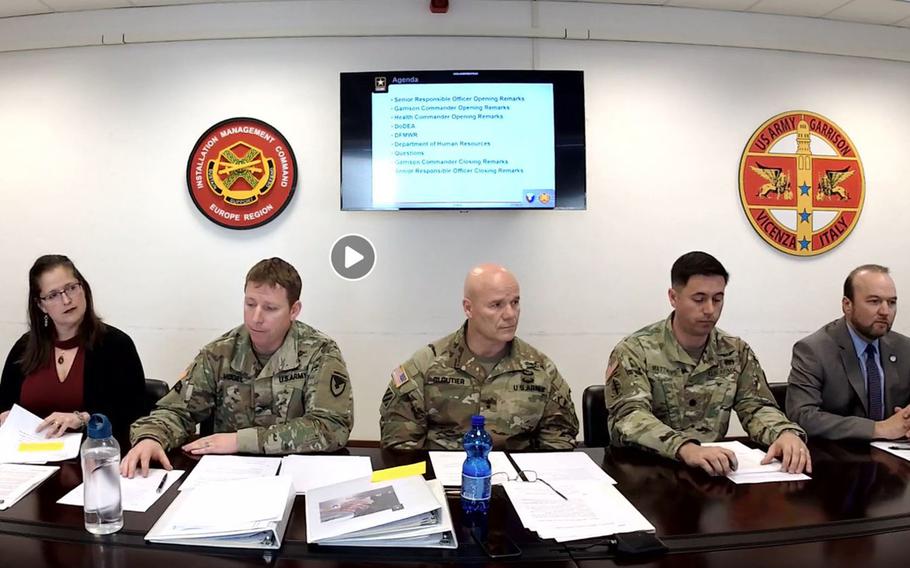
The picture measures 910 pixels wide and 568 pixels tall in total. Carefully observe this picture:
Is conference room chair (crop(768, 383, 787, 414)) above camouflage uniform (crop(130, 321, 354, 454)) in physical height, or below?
below

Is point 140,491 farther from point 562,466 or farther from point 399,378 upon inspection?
point 562,466

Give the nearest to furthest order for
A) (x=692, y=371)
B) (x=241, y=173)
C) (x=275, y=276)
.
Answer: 1. (x=275, y=276)
2. (x=692, y=371)
3. (x=241, y=173)

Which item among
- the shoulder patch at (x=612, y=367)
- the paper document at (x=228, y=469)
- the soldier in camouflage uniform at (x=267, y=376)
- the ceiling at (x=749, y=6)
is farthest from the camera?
the ceiling at (x=749, y=6)

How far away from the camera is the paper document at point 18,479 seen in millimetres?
1373

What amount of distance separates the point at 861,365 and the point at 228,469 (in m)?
2.37

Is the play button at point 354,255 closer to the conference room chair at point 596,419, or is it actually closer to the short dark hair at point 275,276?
the short dark hair at point 275,276

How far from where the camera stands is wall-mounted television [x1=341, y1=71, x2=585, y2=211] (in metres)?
3.05

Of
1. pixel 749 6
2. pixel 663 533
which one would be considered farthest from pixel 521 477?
pixel 749 6

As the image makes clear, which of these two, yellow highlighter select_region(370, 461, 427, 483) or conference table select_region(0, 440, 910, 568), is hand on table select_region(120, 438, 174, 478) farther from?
yellow highlighter select_region(370, 461, 427, 483)

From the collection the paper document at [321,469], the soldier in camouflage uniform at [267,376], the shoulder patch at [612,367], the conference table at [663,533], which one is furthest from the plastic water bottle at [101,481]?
the shoulder patch at [612,367]

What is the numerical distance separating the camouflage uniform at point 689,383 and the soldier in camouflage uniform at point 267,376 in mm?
1004

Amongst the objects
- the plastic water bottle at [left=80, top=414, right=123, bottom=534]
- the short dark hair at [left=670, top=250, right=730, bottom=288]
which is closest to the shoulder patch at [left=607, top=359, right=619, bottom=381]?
the short dark hair at [left=670, top=250, right=730, bottom=288]

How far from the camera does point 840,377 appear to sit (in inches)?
87.8

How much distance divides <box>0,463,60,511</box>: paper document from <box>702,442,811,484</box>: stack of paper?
1.84 meters
